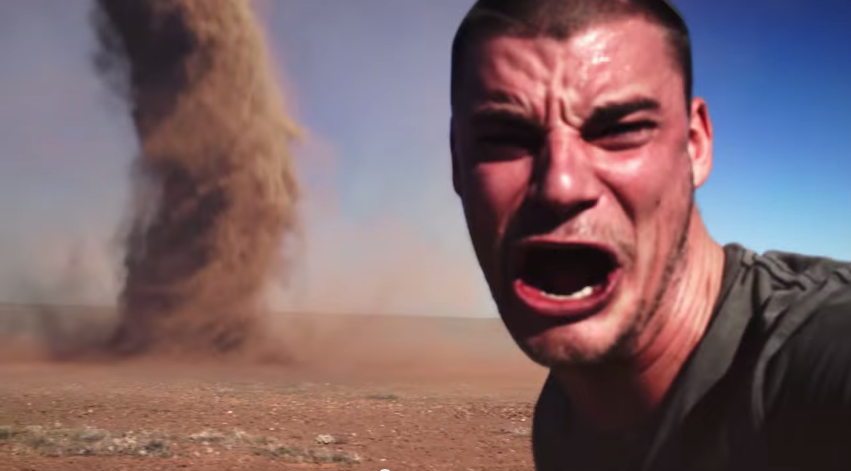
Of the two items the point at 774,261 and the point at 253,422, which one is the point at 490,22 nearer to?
the point at 774,261

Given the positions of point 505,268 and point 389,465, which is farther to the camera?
point 389,465

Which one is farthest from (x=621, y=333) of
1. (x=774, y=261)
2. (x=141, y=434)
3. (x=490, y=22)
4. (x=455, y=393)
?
(x=455, y=393)

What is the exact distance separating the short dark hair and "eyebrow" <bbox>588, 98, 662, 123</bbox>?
0.54 feet

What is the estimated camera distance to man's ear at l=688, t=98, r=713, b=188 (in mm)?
1557

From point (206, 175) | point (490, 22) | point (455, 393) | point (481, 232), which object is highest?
point (206, 175)

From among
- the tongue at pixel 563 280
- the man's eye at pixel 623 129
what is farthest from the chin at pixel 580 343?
the man's eye at pixel 623 129

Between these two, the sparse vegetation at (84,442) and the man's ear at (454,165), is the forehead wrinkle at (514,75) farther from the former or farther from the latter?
the sparse vegetation at (84,442)

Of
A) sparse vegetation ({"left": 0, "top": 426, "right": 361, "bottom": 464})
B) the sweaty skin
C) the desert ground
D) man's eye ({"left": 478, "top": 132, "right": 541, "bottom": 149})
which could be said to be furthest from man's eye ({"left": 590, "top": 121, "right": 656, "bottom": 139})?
sparse vegetation ({"left": 0, "top": 426, "right": 361, "bottom": 464})

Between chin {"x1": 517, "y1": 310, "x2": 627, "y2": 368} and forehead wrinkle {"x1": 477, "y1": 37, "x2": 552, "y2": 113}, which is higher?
forehead wrinkle {"x1": 477, "y1": 37, "x2": 552, "y2": 113}

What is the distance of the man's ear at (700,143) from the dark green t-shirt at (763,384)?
20 cm

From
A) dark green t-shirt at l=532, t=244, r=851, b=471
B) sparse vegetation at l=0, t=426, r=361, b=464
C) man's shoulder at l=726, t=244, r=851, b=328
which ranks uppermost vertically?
man's shoulder at l=726, t=244, r=851, b=328

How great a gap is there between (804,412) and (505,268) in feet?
1.98

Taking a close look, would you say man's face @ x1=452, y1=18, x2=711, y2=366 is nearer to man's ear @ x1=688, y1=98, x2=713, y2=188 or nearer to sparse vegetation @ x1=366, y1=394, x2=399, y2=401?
man's ear @ x1=688, y1=98, x2=713, y2=188

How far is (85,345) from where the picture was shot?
30.2m
